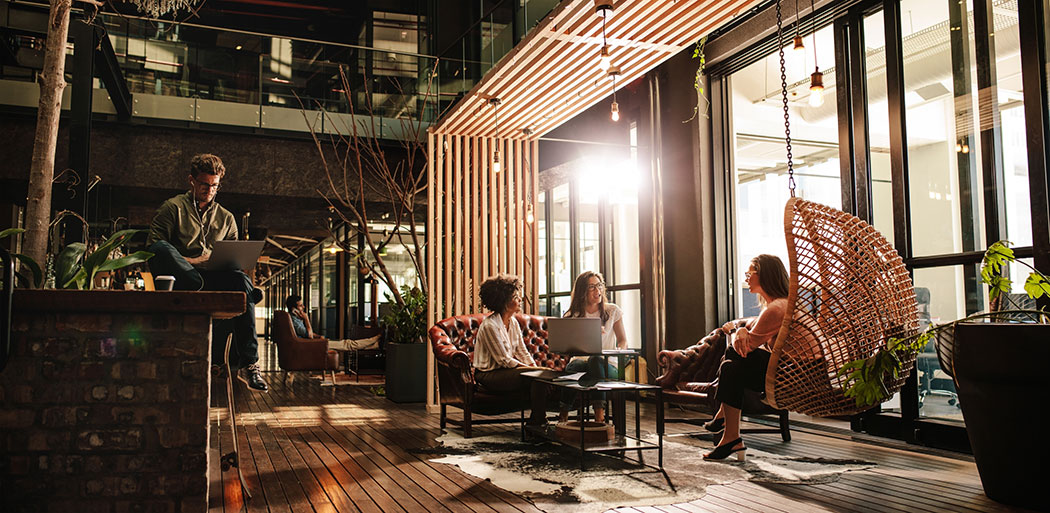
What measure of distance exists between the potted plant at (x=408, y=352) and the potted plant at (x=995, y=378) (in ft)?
17.0

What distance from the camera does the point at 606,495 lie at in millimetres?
3553

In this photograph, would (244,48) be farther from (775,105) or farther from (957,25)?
(957,25)

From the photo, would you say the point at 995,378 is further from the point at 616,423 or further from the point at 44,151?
the point at 44,151

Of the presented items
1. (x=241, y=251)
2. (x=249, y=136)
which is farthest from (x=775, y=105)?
(x=249, y=136)

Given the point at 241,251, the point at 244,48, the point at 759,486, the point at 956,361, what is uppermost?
the point at 244,48

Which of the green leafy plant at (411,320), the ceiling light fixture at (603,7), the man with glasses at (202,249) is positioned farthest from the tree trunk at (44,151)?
the green leafy plant at (411,320)

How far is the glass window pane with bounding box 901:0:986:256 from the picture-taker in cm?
470

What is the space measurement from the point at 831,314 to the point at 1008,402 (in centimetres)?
79

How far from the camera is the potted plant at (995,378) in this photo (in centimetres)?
312

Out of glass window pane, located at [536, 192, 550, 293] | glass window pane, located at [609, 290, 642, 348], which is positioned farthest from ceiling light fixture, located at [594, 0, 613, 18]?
glass window pane, located at [536, 192, 550, 293]

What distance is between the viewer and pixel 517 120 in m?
6.98

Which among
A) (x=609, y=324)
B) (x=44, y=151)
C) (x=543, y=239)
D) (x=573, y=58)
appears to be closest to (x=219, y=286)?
(x=44, y=151)

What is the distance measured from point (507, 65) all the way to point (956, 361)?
12.0 feet

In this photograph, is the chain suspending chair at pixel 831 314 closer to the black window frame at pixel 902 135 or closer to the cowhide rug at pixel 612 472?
the cowhide rug at pixel 612 472
